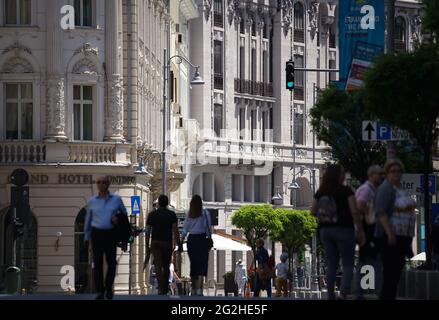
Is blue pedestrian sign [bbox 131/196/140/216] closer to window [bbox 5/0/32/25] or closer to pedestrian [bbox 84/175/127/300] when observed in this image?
window [bbox 5/0/32/25]

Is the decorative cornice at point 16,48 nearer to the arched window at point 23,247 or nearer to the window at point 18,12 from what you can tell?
→ the window at point 18,12

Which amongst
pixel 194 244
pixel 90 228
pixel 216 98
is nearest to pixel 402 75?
pixel 194 244

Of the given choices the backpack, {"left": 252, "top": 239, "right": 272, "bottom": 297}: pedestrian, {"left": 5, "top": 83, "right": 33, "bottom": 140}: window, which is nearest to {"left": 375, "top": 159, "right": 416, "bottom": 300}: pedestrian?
the backpack

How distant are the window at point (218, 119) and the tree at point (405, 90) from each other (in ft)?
218

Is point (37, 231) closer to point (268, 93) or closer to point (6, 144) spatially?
point (6, 144)

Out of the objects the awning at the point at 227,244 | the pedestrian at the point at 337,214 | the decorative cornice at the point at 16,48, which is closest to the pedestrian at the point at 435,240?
the pedestrian at the point at 337,214

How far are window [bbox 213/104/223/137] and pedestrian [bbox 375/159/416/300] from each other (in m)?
82.1

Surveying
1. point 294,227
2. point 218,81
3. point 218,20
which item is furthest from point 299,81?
point 294,227

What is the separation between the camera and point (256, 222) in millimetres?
99500

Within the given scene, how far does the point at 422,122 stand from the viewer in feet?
137

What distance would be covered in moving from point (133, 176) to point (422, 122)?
73.9ft

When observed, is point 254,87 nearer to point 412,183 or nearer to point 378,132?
point 412,183

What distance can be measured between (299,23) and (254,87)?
6.17 metres
